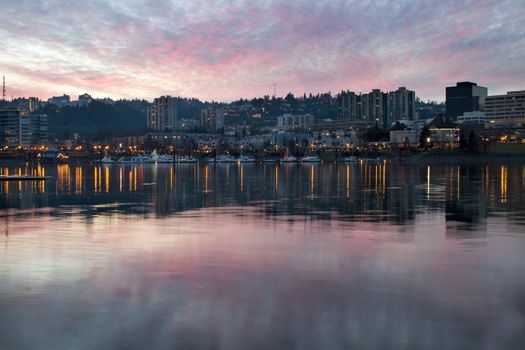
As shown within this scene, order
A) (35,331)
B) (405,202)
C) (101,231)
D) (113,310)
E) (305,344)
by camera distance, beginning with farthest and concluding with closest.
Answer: (405,202)
(101,231)
(113,310)
(35,331)
(305,344)

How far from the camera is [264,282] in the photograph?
1187 cm

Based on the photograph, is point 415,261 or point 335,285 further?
point 415,261

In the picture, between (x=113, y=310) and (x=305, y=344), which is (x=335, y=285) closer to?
(x=305, y=344)

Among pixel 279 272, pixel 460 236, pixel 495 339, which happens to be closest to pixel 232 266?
pixel 279 272

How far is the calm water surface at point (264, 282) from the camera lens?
866 centimetres

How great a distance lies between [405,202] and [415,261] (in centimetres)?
1638

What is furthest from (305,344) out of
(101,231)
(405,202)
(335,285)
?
(405,202)

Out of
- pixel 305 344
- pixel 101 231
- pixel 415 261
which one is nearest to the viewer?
pixel 305 344

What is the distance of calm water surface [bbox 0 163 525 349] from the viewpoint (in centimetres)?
866

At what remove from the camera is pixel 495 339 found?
8.45 meters

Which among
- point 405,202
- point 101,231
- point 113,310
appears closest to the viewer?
point 113,310

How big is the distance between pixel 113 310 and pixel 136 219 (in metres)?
13.5

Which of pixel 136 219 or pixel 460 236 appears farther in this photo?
pixel 136 219

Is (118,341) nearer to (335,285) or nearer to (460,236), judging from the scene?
(335,285)
